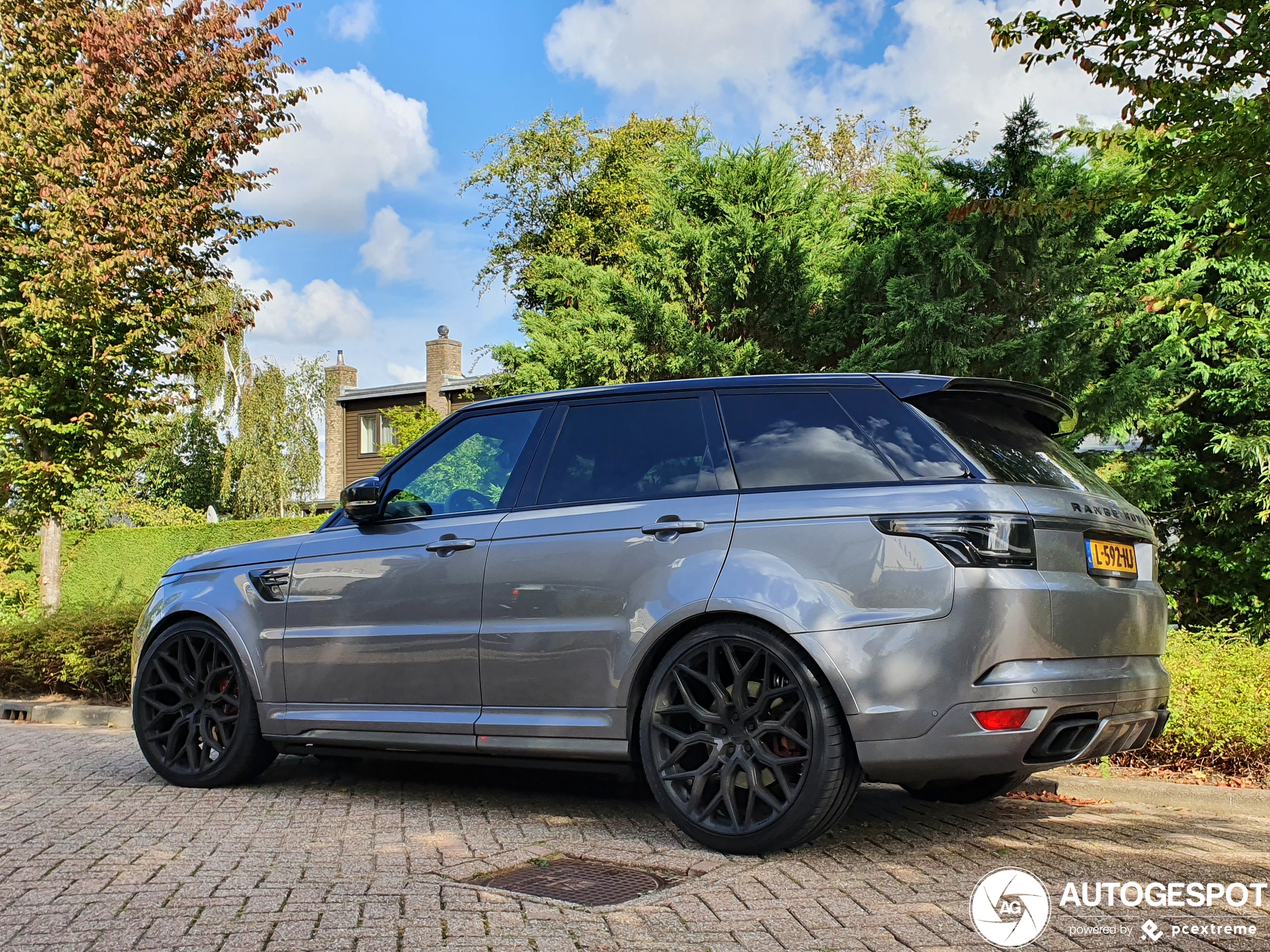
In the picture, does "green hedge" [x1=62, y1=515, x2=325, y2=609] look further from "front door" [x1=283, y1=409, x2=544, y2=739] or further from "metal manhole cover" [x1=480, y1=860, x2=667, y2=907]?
"metal manhole cover" [x1=480, y1=860, x2=667, y2=907]

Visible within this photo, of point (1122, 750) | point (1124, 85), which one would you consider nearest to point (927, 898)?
point (1122, 750)

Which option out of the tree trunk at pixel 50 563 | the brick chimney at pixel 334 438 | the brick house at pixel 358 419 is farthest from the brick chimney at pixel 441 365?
the tree trunk at pixel 50 563

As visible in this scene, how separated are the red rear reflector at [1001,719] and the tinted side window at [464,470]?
2.43 m

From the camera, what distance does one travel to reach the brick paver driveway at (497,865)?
3.79 m

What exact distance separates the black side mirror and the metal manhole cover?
7.03 feet

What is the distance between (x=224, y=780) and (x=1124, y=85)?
8.04 m

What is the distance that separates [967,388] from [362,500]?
3011 millimetres

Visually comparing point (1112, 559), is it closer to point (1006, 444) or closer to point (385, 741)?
point (1006, 444)

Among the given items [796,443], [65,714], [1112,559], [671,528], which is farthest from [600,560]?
[65,714]

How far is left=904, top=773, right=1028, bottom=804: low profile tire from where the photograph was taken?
5.75 m

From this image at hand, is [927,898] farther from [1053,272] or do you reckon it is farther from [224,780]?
[1053,272]

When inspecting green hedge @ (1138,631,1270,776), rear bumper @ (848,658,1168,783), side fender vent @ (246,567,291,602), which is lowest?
green hedge @ (1138,631,1270,776)

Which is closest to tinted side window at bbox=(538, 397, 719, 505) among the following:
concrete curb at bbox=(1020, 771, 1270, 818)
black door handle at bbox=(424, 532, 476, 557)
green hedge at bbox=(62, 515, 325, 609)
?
black door handle at bbox=(424, 532, 476, 557)

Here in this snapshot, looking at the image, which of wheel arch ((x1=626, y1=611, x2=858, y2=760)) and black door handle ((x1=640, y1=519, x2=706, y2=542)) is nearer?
wheel arch ((x1=626, y1=611, x2=858, y2=760))
